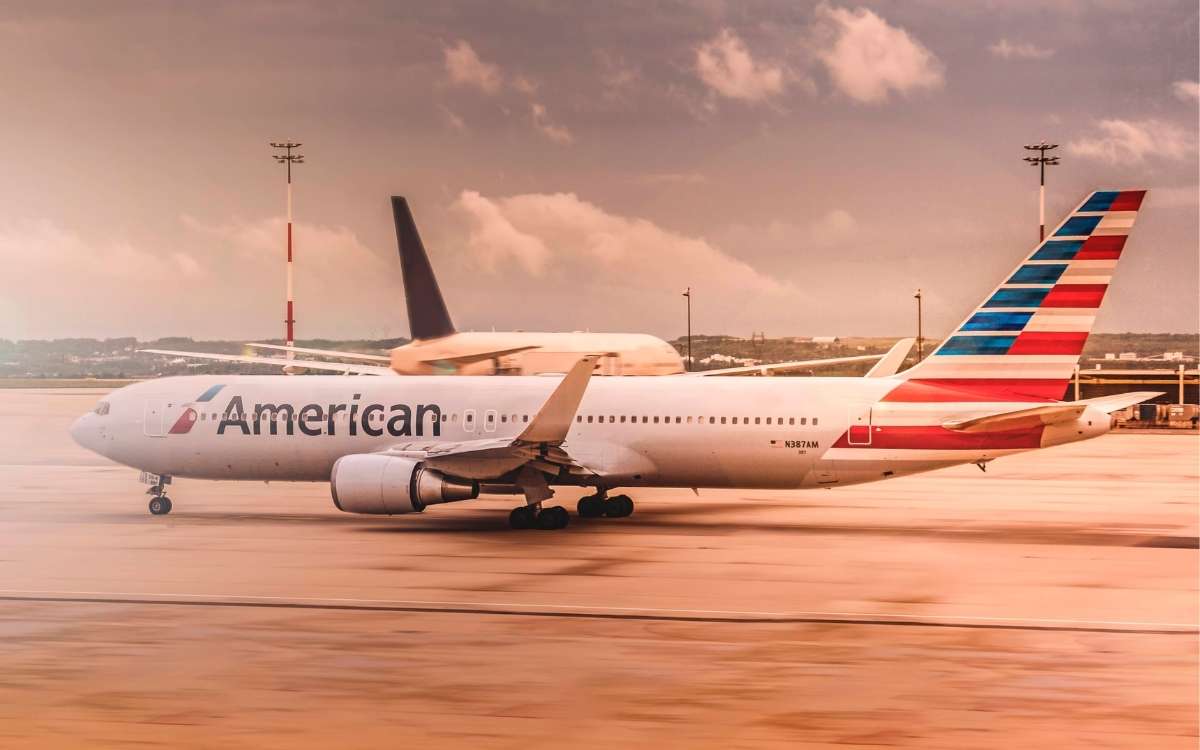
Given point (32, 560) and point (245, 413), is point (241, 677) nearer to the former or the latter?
point (32, 560)


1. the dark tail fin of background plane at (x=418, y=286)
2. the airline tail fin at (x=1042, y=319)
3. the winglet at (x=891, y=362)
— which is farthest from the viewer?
the dark tail fin of background plane at (x=418, y=286)

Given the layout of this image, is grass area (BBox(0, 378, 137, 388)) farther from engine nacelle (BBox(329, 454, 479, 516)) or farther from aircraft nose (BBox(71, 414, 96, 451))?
engine nacelle (BBox(329, 454, 479, 516))

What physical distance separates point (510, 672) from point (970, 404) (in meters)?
15.6

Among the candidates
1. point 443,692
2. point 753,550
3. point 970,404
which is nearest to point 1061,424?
point 970,404

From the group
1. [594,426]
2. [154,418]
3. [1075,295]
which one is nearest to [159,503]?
[154,418]

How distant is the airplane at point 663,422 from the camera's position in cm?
2666

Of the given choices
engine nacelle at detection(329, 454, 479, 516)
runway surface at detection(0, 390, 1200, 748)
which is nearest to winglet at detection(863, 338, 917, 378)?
runway surface at detection(0, 390, 1200, 748)

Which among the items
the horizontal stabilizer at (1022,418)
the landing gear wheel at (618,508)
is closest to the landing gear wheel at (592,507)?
the landing gear wheel at (618,508)

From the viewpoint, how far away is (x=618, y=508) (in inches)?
1172

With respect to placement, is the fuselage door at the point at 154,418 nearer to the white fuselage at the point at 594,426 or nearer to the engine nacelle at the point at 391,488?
the white fuselage at the point at 594,426

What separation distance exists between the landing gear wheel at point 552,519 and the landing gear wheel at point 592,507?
1968mm

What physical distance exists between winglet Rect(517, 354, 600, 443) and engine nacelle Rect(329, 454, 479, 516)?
5.82ft

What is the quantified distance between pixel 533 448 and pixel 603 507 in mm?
3509

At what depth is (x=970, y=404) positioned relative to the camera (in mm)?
27016
